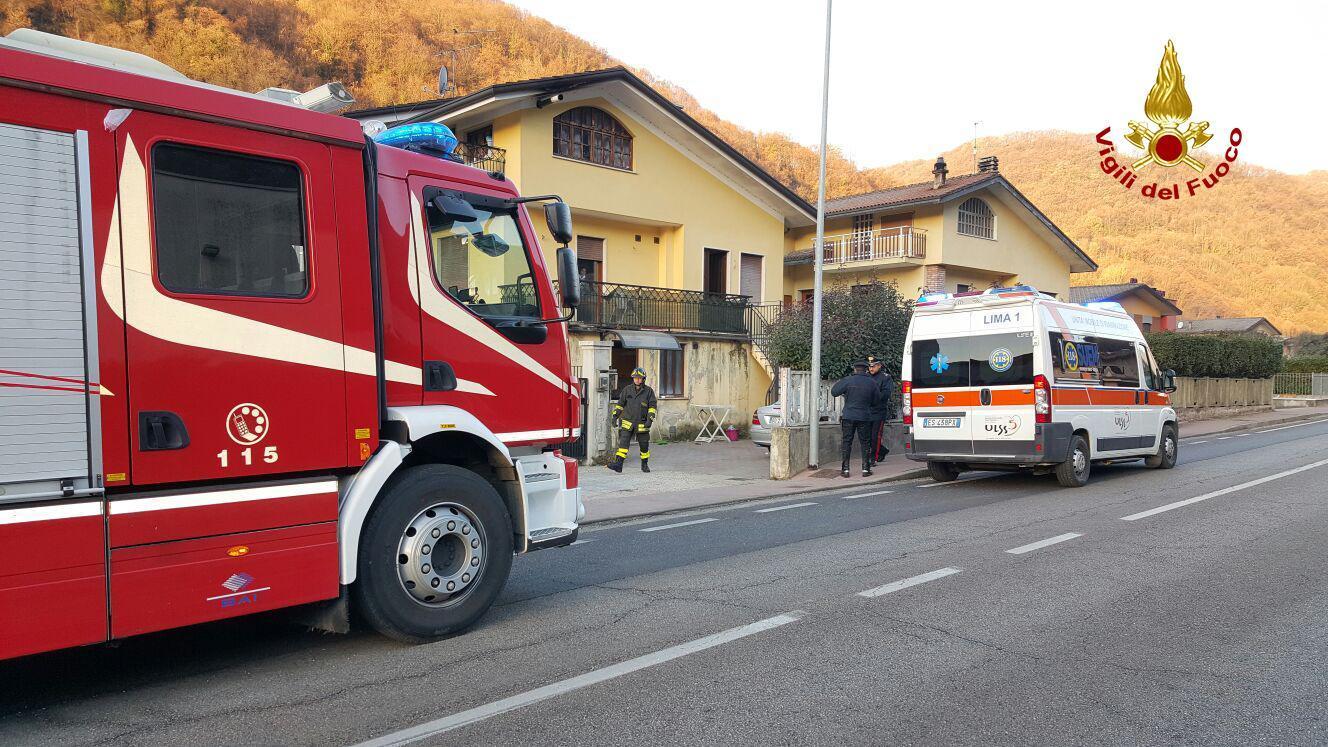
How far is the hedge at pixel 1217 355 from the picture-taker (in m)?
28.3

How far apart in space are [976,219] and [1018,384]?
2235 cm

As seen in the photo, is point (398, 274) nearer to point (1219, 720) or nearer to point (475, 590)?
point (475, 590)

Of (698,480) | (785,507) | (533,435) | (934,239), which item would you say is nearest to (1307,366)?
(934,239)

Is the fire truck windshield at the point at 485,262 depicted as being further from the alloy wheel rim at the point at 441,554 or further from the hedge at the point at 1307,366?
the hedge at the point at 1307,366

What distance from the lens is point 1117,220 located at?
99.0 metres

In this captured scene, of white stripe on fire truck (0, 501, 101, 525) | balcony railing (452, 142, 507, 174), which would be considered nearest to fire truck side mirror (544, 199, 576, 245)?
white stripe on fire truck (0, 501, 101, 525)

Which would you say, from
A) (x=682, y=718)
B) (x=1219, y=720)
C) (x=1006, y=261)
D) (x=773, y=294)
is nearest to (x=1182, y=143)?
(x=773, y=294)

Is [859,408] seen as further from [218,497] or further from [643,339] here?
[218,497]

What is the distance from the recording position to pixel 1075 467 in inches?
472

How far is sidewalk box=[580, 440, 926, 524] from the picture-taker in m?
11.1

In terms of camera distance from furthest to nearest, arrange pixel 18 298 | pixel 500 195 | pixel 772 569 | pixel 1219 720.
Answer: pixel 772 569 < pixel 500 195 < pixel 1219 720 < pixel 18 298

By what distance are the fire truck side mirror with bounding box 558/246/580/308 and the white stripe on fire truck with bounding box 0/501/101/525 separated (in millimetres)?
2752

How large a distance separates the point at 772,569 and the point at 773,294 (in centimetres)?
2020

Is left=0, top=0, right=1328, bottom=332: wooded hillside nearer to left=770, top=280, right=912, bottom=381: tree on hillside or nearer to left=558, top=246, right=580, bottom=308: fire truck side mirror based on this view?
left=770, top=280, right=912, bottom=381: tree on hillside
